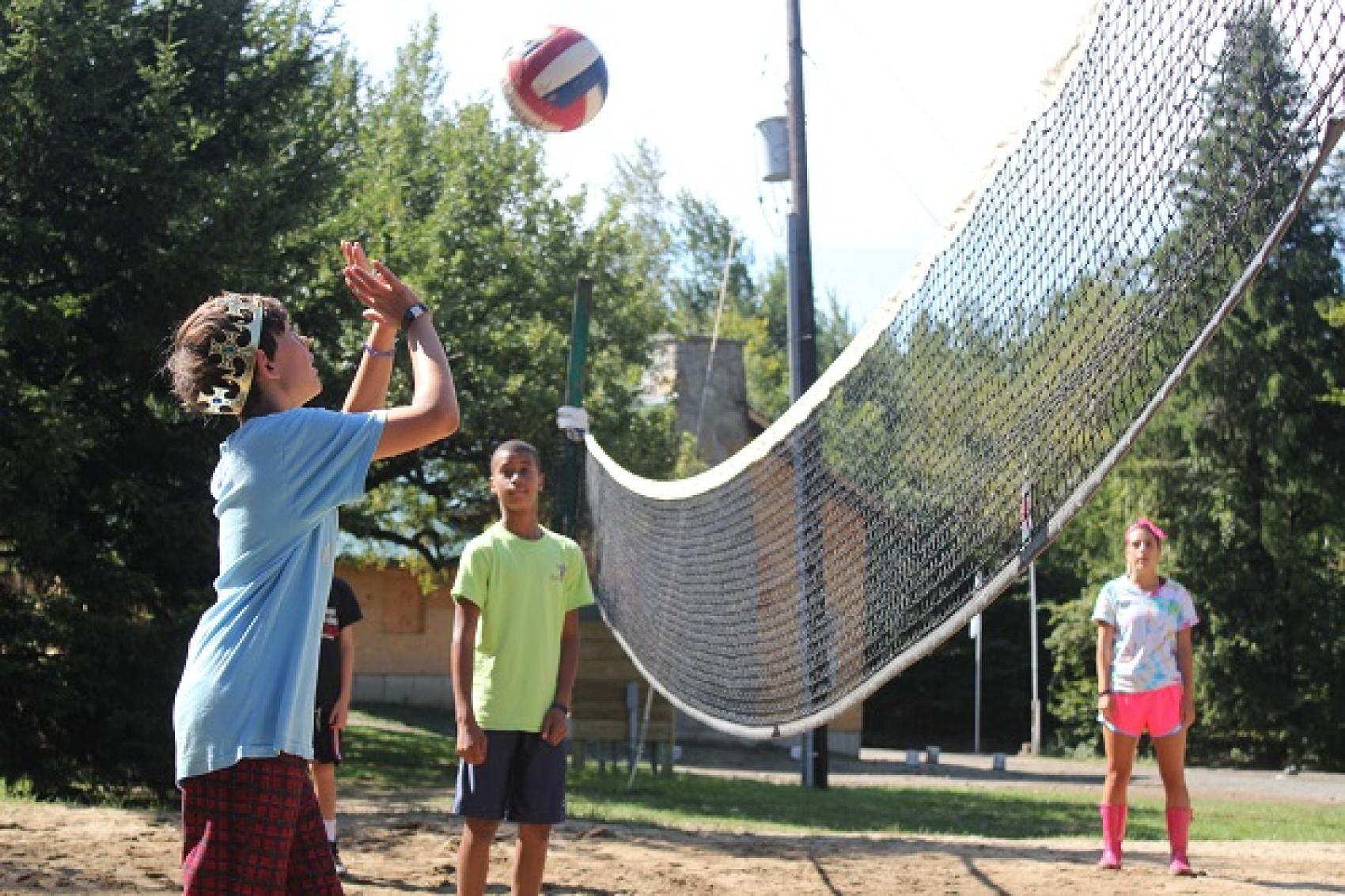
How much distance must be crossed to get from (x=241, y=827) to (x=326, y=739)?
11.7 ft

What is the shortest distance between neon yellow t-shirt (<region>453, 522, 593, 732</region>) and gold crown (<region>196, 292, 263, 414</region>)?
200 cm

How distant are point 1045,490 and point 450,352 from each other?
481 inches

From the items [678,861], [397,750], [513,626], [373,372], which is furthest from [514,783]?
[397,750]

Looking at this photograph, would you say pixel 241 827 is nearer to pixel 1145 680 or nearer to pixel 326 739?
pixel 326 739

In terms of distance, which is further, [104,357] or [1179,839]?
[104,357]

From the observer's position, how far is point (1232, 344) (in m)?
27.4

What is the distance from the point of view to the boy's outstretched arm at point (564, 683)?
512 centimetres

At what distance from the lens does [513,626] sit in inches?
204

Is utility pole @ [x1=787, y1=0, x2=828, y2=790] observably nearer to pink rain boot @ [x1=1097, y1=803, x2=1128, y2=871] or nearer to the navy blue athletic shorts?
pink rain boot @ [x1=1097, y1=803, x2=1128, y2=871]

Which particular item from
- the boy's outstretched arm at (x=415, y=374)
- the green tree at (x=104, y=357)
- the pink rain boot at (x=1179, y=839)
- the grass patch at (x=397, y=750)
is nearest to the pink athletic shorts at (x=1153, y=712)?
the pink rain boot at (x=1179, y=839)

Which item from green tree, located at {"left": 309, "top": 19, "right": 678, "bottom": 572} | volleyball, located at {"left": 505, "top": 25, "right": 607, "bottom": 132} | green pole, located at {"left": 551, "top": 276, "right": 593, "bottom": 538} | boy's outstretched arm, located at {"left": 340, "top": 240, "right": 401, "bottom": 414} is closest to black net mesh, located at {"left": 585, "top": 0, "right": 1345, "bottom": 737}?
boy's outstretched arm, located at {"left": 340, "top": 240, "right": 401, "bottom": 414}

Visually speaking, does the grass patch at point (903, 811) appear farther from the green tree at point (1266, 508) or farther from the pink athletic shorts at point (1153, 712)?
the green tree at point (1266, 508)

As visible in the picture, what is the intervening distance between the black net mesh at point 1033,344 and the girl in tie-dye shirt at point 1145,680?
4.60 ft

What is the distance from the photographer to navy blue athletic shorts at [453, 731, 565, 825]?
5.02 metres
